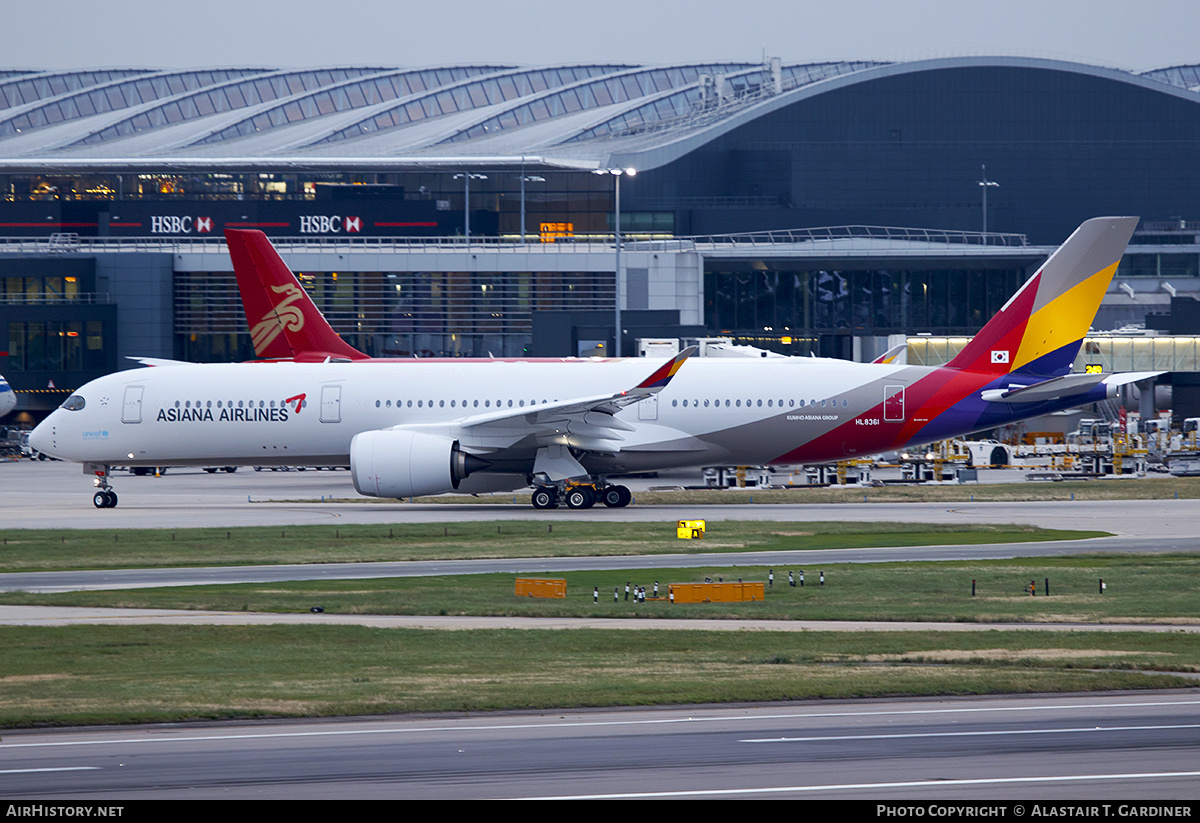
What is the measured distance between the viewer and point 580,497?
134 feet

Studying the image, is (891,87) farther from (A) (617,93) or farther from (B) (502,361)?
(B) (502,361)

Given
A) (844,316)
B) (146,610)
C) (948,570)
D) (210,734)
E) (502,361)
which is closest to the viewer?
(210,734)

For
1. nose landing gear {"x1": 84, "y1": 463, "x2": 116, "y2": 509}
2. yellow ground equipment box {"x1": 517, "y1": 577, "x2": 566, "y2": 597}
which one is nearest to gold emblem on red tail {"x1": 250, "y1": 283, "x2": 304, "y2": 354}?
nose landing gear {"x1": 84, "y1": 463, "x2": 116, "y2": 509}

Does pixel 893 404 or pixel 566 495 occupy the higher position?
pixel 893 404

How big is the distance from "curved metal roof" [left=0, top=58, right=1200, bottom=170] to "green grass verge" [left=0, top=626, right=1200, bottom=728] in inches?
2855

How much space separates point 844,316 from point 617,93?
4675 cm

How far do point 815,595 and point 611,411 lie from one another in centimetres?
1628

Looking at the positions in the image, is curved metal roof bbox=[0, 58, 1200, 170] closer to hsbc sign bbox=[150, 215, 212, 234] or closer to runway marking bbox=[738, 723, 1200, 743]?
hsbc sign bbox=[150, 215, 212, 234]

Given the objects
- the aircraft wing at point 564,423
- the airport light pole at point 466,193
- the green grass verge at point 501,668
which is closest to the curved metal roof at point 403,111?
the airport light pole at point 466,193

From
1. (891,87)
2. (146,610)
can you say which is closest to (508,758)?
(146,610)

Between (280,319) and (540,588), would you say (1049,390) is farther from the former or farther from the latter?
(280,319)

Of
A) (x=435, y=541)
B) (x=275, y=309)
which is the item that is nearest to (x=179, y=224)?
(x=275, y=309)

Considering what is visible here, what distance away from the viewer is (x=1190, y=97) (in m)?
94.8

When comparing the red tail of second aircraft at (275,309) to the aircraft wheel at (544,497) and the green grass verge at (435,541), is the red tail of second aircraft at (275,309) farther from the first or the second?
the green grass verge at (435,541)
